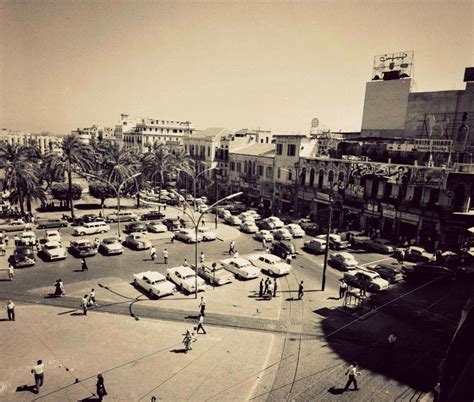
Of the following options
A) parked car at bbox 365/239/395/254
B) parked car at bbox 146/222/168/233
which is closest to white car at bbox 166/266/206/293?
parked car at bbox 146/222/168/233

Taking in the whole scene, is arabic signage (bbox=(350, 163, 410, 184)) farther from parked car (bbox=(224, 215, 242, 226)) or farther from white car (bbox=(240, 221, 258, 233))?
parked car (bbox=(224, 215, 242, 226))

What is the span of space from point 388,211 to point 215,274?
26.2m

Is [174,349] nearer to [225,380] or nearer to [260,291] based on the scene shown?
[225,380]

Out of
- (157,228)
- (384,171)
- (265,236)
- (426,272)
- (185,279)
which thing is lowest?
(157,228)

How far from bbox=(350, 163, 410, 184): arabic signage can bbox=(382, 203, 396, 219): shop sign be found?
3.12 metres

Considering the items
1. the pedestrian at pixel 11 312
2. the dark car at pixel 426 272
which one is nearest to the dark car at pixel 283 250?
the dark car at pixel 426 272

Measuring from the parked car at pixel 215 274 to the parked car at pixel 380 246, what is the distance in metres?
18.8

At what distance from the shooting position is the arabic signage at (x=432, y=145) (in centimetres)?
4016

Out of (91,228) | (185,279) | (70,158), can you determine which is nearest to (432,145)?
(185,279)

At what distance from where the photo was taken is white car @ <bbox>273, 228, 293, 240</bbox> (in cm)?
Result: 4097

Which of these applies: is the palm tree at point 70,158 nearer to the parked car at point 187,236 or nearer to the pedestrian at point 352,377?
the parked car at point 187,236

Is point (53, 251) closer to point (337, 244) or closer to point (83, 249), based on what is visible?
point (83, 249)

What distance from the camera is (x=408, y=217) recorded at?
133ft

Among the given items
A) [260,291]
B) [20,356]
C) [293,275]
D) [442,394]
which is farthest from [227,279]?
[442,394]
